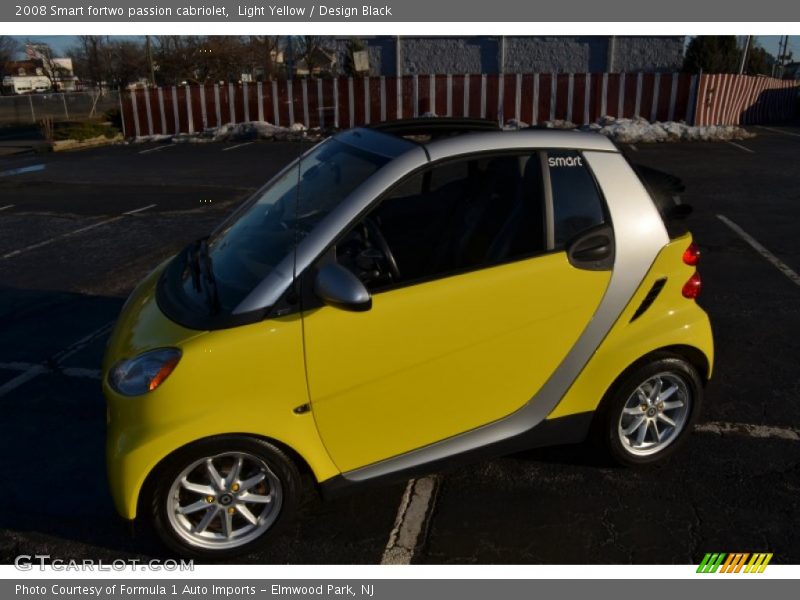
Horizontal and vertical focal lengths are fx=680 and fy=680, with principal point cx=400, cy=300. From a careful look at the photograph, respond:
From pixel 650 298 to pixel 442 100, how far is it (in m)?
20.0

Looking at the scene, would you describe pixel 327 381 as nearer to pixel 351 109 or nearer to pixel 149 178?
pixel 149 178

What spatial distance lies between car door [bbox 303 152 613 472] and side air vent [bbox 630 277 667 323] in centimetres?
26

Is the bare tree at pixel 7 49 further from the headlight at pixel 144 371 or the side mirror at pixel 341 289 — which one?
the side mirror at pixel 341 289

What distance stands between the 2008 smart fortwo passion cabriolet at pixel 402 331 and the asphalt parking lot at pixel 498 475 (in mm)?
286

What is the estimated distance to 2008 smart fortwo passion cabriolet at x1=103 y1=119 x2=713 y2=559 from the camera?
9.09 feet

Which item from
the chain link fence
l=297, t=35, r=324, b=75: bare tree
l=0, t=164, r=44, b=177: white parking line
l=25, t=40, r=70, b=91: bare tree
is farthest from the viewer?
l=25, t=40, r=70, b=91: bare tree

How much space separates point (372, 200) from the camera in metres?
2.91

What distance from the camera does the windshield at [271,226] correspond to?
3.00 m

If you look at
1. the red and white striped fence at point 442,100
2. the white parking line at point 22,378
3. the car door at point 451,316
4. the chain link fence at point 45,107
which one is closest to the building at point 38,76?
the chain link fence at point 45,107

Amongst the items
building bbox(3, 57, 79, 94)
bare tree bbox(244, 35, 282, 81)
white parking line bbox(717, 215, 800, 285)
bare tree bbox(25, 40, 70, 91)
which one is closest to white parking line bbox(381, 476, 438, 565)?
white parking line bbox(717, 215, 800, 285)

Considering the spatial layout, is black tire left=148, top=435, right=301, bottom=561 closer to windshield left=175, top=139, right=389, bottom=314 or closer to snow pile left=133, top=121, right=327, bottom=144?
windshield left=175, top=139, right=389, bottom=314

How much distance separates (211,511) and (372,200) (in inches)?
60.1

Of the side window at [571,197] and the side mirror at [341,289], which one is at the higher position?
the side window at [571,197]

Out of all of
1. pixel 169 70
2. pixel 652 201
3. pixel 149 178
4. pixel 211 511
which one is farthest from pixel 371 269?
pixel 169 70
